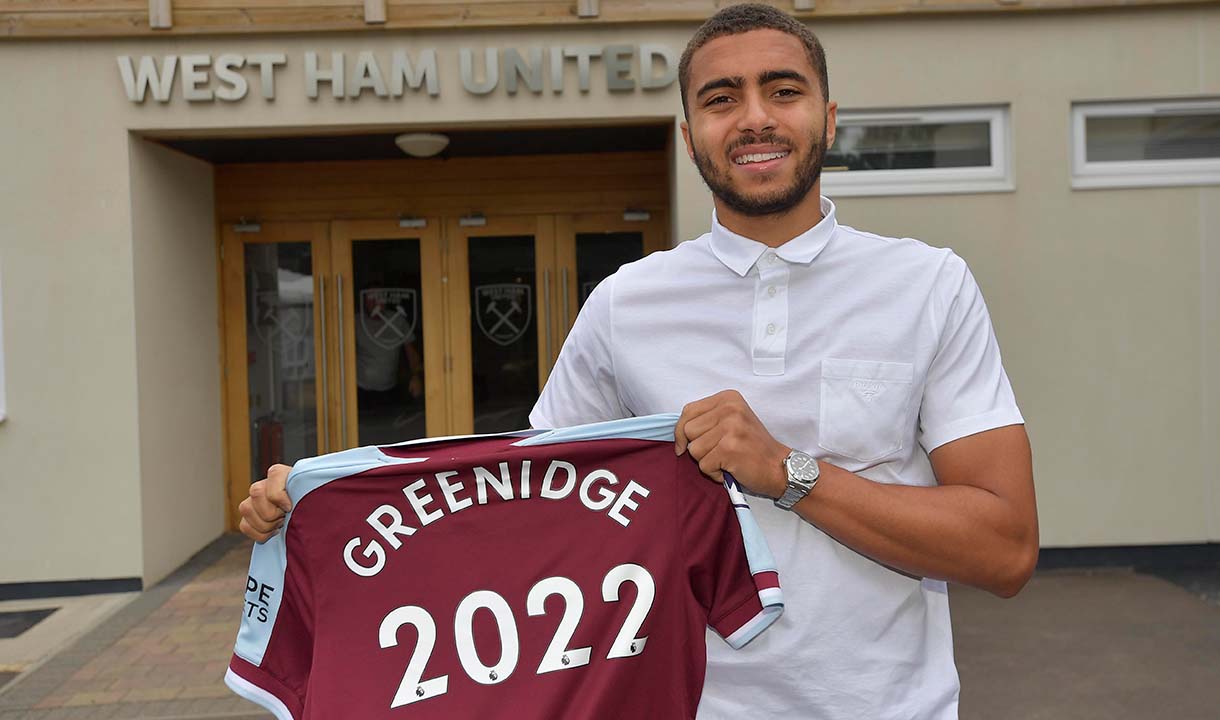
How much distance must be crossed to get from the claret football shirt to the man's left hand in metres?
0.15

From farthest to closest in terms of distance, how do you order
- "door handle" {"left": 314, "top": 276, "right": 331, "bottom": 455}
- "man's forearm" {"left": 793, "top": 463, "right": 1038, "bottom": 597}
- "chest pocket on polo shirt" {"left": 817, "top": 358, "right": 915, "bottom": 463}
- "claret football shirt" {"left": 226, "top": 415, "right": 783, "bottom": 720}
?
"door handle" {"left": 314, "top": 276, "right": 331, "bottom": 455} → "claret football shirt" {"left": 226, "top": 415, "right": 783, "bottom": 720} → "chest pocket on polo shirt" {"left": 817, "top": 358, "right": 915, "bottom": 463} → "man's forearm" {"left": 793, "top": 463, "right": 1038, "bottom": 597}

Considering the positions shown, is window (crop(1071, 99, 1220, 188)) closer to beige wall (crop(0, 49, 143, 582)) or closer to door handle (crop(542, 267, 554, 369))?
door handle (crop(542, 267, 554, 369))

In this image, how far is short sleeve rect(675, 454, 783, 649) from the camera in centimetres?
155

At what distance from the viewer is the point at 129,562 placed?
257 inches

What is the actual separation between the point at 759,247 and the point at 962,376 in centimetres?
39

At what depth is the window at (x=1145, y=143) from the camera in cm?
645

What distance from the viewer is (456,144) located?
7.41 m

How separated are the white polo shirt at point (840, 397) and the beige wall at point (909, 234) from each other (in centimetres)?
490

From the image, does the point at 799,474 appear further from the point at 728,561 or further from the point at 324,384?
the point at 324,384

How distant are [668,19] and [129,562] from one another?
507 cm

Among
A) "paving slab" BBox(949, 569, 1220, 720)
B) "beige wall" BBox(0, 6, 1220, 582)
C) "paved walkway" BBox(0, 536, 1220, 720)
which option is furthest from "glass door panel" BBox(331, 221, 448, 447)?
"paving slab" BBox(949, 569, 1220, 720)

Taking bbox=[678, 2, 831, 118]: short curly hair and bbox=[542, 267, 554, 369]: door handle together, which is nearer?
bbox=[678, 2, 831, 118]: short curly hair

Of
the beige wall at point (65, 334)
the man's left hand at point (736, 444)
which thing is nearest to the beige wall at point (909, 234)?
the beige wall at point (65, 334)

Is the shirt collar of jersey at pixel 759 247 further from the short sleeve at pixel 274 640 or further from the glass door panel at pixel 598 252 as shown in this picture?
the glass door panel at pixel 598 252
